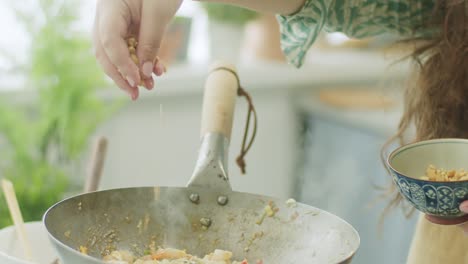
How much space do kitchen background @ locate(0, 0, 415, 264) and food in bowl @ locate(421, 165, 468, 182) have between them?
916 mm

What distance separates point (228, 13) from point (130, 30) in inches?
57.9

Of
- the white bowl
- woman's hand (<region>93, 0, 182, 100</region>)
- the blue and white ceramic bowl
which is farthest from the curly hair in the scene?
the white bowl

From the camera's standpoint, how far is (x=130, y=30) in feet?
2.51

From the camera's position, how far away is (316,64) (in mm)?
2506

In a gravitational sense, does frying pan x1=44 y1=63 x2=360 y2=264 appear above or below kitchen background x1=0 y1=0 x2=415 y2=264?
above

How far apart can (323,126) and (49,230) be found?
1829 millimetres

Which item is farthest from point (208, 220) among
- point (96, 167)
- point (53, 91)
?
point (53, 91)

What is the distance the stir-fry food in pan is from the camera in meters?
0.75

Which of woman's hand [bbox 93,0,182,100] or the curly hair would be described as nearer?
woman's hand [bbox 93,0,182,100]

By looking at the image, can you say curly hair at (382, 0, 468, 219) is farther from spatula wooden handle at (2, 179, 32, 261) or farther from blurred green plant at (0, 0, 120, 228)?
blurred green plant at (0, 0, 120, 228)

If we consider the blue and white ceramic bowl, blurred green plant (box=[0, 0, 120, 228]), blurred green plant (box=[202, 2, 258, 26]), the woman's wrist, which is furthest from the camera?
blurred green plant (box=[202, 2, 258, 26])

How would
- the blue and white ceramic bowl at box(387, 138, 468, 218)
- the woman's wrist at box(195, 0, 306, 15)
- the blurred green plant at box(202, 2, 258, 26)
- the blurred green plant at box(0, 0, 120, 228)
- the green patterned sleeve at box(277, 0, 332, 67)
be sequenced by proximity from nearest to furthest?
1. the blue and white ceramic bowl at box(387, 138, 468, 218)
2. the woman's wrist at box(195, 0, 306, 15)
3. the green patterned sleeve at box(277, 0, 332, 67)
4. the blurred green plant at box(0, 0, 120, 228)
5. the blurred green plant at box(202, 2, 258, 26)

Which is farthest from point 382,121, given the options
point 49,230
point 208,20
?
point 49,230

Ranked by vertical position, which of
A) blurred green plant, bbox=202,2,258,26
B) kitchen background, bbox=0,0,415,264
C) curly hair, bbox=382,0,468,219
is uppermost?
curly hair, bbox=382,0,468,219
